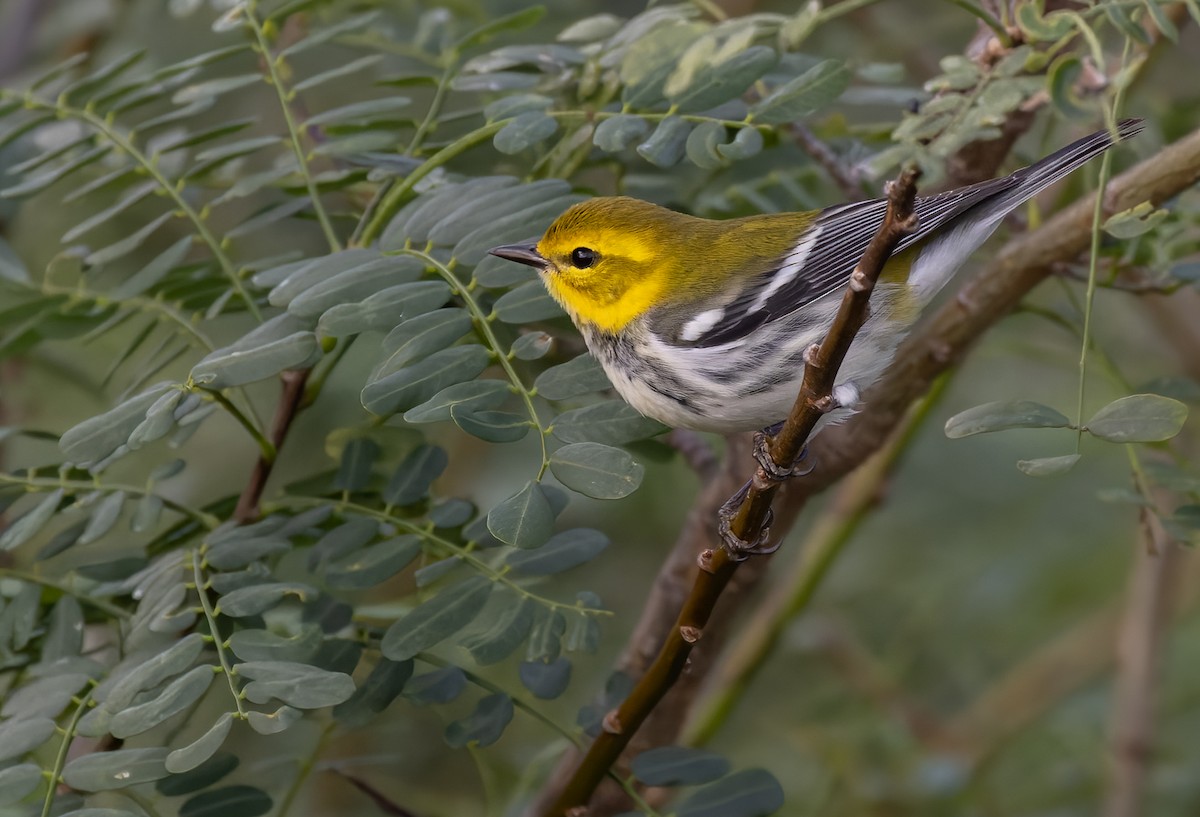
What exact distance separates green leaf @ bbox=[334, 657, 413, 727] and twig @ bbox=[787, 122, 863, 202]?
101cm

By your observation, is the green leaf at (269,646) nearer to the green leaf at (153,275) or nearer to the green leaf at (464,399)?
the green leaf at (464,399)

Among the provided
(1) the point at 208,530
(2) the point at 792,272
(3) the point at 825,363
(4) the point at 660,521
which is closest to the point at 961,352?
(2) the point at 792,272

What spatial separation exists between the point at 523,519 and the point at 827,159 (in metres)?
0.95

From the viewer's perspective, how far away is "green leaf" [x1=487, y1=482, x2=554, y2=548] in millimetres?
1403

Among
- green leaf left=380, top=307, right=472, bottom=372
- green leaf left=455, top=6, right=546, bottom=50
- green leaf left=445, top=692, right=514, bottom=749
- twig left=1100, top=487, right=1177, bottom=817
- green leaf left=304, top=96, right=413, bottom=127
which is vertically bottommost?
twig left=1100, top=487, right=1177, bottom=817

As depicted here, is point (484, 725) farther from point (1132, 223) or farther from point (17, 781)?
point (1132, 223)

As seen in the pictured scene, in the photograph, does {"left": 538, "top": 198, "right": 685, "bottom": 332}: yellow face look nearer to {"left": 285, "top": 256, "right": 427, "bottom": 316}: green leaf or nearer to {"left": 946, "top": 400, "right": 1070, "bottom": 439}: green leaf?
{"left": 285, "top": 256, "right": 427, "bottom": 316}: green leaf

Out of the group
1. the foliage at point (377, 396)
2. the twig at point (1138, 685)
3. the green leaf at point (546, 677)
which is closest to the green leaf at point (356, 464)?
the foliage at point (377, 396)

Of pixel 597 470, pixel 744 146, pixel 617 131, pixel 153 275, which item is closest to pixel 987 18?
pixel 744 146

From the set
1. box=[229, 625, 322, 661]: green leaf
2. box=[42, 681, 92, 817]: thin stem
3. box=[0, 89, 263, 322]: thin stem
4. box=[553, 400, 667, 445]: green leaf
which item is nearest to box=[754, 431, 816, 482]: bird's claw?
box=[553, 400, 667, 445]: green leaf

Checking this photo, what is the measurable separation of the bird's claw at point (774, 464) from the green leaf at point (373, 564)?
1.48 ft

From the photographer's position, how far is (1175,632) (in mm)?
3506

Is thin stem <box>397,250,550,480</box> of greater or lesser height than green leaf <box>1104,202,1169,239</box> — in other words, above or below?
above

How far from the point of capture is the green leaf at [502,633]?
155cm
